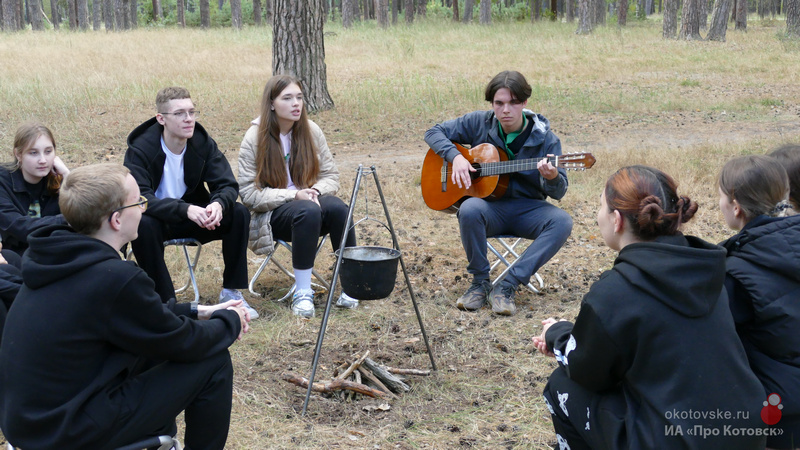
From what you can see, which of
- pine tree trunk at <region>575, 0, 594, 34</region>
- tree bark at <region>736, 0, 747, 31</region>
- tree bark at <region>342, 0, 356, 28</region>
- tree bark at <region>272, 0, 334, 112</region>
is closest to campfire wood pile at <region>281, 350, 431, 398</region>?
tree bark at <region>272, 0, 334, 112</region>

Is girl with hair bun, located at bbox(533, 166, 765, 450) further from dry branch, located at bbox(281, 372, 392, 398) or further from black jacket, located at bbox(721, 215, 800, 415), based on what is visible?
dry branch, located at bbox(281, 372, 392, 398)

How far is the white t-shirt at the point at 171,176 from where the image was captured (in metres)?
4.68

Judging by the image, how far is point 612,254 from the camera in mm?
5871

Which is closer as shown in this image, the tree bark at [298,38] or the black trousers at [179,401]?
the black trousers at [179,401]

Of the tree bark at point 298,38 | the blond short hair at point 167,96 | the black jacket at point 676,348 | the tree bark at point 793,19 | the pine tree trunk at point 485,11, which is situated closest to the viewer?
the black jacket at point 676,348

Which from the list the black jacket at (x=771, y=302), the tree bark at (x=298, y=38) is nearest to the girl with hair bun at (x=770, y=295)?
the black jacket at (x=771, y=302)

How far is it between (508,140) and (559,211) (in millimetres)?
649

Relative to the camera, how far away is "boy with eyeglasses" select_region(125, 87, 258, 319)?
438 cm

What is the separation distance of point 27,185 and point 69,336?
7.57ft

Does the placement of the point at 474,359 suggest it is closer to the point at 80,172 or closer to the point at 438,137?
the point at 438,137

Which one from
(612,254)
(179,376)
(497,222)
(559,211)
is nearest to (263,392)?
(179,376)

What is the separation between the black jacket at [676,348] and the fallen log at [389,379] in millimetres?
1637

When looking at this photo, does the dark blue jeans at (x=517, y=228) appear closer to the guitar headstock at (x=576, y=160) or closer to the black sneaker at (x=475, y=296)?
the black sneaker at (x=475, y=296)

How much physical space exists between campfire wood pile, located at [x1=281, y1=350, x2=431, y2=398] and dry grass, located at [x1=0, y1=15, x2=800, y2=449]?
0.07 m
